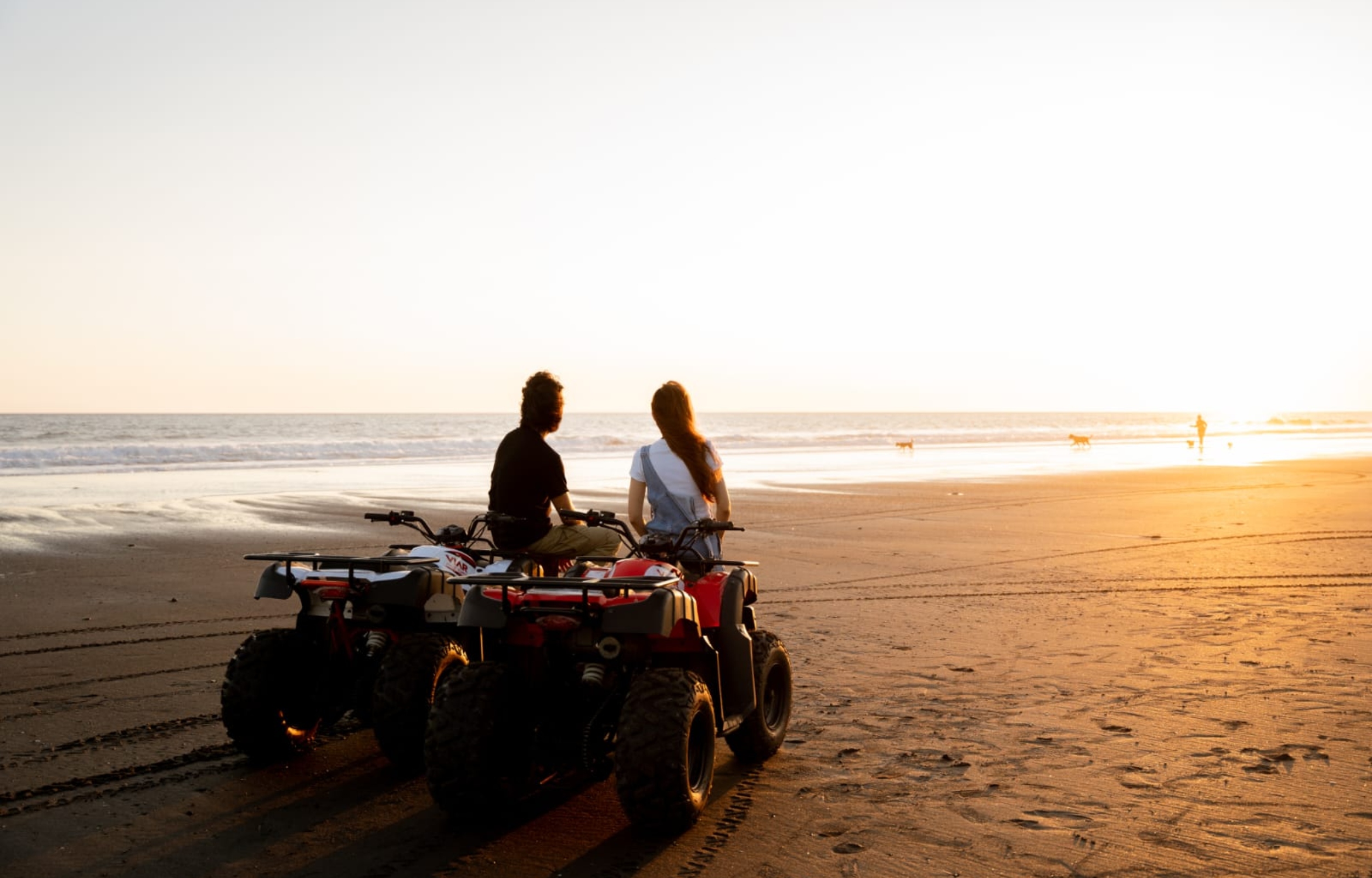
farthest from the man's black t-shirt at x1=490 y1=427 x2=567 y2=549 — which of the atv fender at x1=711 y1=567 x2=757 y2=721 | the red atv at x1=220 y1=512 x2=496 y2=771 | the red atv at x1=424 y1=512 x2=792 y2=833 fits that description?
the atv fender at x1=711 y1=567 x2=757 y2=721

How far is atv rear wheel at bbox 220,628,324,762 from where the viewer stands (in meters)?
5.47

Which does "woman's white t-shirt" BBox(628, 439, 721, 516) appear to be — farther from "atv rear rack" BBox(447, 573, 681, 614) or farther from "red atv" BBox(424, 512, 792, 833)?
"atv rear rack" BBox(447, 573, 681, 614)

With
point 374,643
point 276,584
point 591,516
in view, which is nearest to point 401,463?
point 276,584

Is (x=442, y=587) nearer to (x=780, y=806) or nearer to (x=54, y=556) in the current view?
(x=780, y=806)

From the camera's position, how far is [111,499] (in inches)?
850

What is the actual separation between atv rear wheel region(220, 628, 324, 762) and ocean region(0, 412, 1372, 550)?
10.7 meters

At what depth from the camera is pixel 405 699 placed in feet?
17.5

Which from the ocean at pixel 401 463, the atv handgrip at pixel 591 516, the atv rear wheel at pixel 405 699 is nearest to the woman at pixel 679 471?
the atv handgrip at pixel 591 516

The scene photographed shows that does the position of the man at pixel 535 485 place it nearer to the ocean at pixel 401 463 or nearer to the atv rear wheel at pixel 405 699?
the atv rear wheel at pixel 405 699

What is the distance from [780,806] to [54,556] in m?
11.4

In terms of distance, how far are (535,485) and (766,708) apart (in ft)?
5.80

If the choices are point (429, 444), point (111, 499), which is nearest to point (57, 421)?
point (429, 444)

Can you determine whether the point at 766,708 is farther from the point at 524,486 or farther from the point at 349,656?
the point at 349,656

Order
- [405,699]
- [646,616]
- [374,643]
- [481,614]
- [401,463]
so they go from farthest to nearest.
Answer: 1. [401,463]
2. [374,643]
3. [405,699]
4. [481,614]
5. [646,616]
